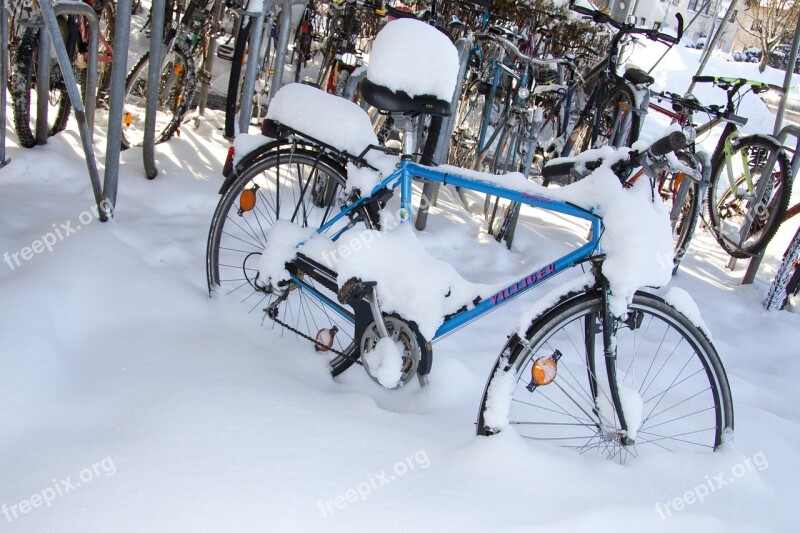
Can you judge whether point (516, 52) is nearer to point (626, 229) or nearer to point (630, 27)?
point (630, 27)

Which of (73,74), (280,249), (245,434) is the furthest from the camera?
(73,74)

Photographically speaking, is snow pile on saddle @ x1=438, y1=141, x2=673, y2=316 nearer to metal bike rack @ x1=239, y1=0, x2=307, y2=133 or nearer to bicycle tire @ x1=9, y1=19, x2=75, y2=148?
metal bike rack @ x1=239, y1=0, x2=307, y2=133

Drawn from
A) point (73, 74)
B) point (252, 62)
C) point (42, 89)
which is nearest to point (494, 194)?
point (252, 62)

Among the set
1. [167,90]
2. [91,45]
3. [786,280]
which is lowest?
[786,280]

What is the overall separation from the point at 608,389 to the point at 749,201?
2.57 meters

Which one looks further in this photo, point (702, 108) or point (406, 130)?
point (702, 108)

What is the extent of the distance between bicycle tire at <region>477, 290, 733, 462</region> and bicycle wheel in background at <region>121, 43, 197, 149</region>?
2.89 m

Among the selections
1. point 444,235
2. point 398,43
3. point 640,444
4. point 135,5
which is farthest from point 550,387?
point 135,5

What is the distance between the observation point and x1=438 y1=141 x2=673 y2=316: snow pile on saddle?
1.73 metres

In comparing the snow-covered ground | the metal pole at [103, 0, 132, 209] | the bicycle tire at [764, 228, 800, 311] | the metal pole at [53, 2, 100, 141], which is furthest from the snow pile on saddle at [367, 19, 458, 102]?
the bicycle tire at [764, 228, 800, 311]

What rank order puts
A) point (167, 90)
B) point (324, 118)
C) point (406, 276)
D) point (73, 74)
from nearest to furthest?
1. point (406, 276)
2. point (324, 118)
3. point (73, 74)
4. point (167, 90)

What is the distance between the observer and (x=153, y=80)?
325 centimetres

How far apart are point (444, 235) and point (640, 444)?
194 cm

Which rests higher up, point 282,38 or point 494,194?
point 282,38
